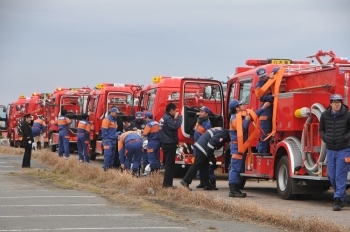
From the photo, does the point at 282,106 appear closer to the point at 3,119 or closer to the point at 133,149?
the point at 133,149

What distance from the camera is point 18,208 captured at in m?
14.2

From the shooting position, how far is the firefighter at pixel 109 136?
75.6 feet

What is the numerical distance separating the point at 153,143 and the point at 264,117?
15.5 feet

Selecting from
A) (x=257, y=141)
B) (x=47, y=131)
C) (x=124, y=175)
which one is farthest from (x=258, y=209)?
(x=47, y=131)

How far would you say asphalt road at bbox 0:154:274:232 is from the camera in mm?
11664

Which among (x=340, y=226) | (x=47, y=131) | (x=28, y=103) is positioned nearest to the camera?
(x=340, y=226)

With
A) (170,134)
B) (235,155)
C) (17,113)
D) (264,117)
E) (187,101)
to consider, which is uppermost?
(187,101)

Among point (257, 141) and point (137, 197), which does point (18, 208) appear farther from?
point (257, 141)

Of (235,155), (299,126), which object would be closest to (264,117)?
(235,155)

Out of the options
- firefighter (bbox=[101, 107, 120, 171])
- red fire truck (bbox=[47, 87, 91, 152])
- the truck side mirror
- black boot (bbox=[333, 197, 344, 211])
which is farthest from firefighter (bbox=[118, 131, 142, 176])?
red fire truck (bbox=[47, 87, 91, 152])

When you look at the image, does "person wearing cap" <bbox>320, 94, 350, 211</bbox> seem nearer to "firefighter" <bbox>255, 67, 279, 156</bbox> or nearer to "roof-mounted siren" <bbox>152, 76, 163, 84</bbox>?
"firefighter" <bbox>255, 67, 279, 156</bbox>

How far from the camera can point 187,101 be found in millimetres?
22797

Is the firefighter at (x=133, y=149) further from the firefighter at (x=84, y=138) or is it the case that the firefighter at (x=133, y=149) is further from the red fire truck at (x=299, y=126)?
the firefighter at (x=84, y=138)

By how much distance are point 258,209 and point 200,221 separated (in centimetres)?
92
